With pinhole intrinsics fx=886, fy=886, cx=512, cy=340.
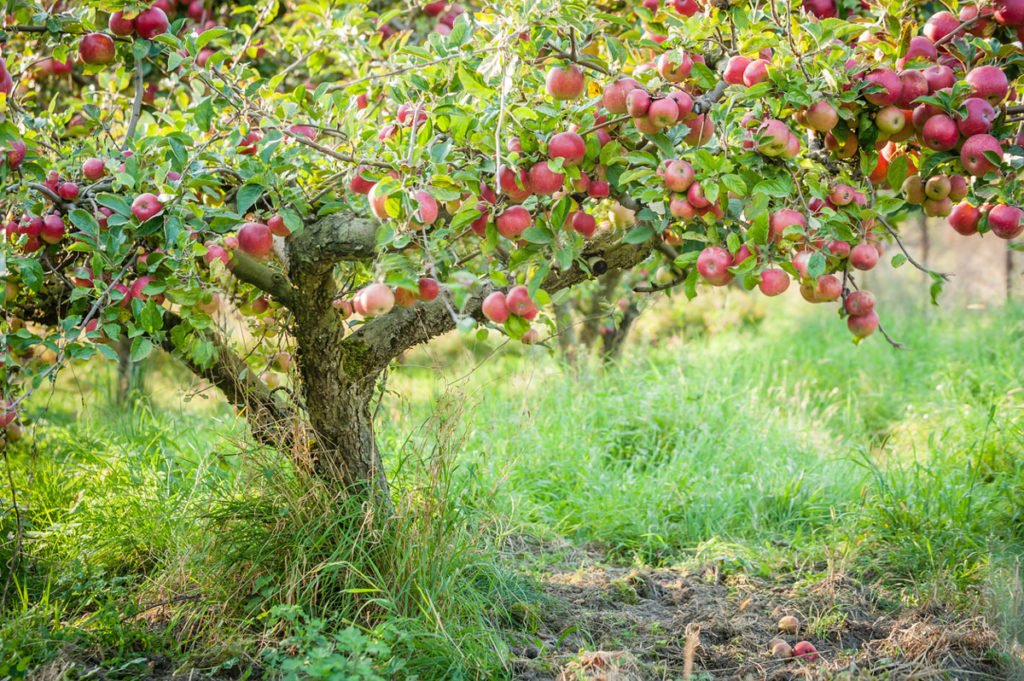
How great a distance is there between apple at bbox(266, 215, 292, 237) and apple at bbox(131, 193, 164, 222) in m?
0.22

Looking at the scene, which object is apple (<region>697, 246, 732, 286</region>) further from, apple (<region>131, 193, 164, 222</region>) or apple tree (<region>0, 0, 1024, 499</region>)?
apple (<region>131, 193, 164, 222</region>)

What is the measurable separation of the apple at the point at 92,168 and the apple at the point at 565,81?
109cm

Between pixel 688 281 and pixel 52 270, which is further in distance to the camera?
pixel 52 270

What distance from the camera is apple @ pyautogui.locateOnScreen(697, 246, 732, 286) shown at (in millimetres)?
1699

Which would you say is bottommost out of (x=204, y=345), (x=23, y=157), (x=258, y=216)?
(x=204, y=345)

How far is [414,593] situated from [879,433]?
2905mm

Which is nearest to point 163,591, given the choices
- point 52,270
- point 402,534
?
point 402,534

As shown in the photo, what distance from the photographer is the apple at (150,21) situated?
2105 mm

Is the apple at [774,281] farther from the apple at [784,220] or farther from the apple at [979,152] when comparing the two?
the apple at [979,152]

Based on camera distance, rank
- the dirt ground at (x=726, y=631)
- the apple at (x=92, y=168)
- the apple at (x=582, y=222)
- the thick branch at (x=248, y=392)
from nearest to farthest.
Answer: the apple at (x=582, y=222) < the apple at (x=92, y=168) < the dirt ground at (x=726, y=631) < the thick branch at (x=248, y=392)

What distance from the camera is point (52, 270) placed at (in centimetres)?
213

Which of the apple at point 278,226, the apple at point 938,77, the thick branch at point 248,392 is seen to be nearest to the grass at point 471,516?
the thick branch at point 248,392

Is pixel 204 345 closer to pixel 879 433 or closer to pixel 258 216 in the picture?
pixel 258 216

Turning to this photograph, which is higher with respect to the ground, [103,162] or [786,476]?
[103,162]
